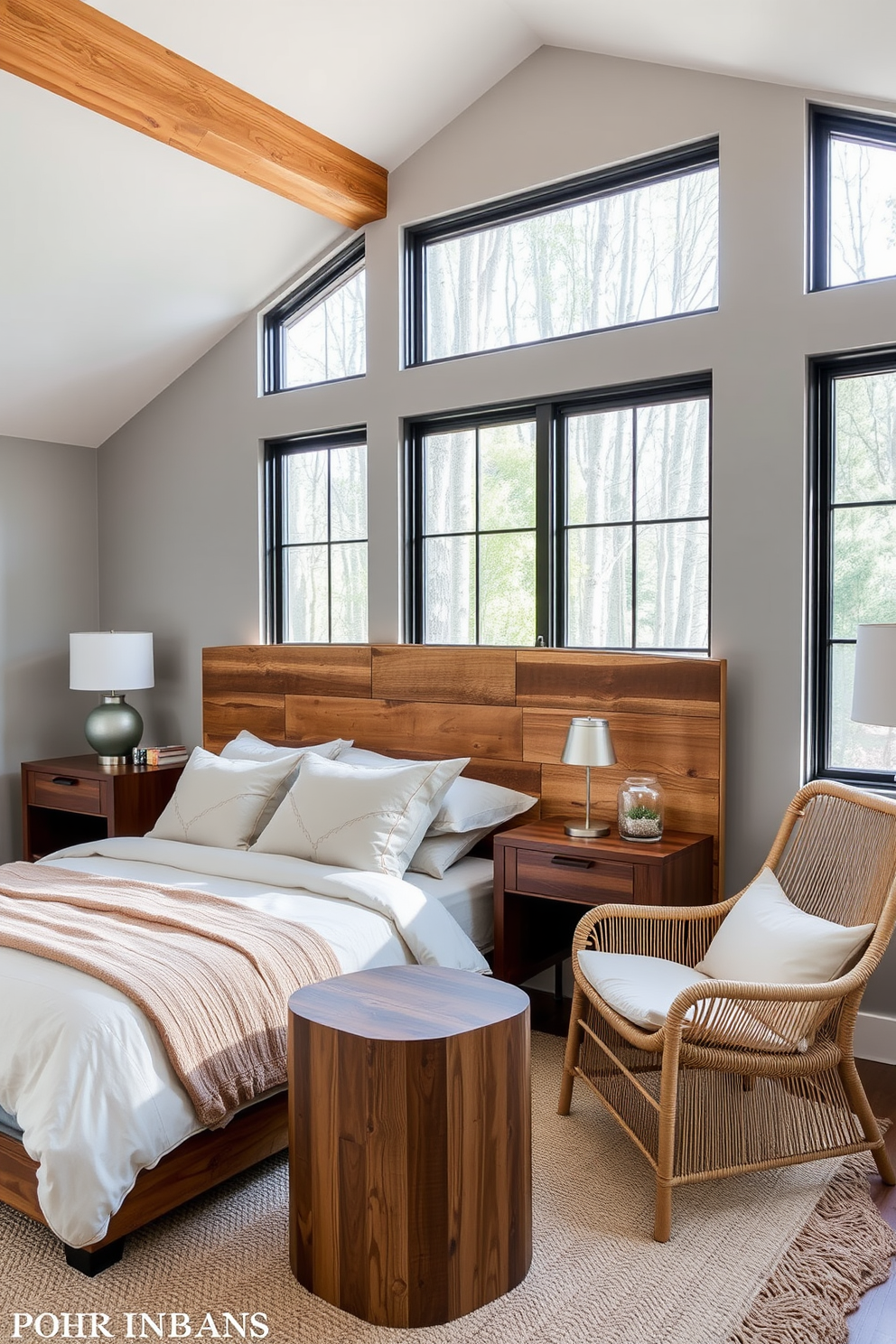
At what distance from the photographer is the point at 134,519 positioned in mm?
5055

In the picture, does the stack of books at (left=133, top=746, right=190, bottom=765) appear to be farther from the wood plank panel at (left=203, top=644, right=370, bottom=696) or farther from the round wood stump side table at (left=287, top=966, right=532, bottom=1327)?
the round wood stump side table at (left=287, top=966, right=532, bottom=1327)

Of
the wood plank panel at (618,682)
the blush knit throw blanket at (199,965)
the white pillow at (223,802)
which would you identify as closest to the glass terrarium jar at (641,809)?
the wood plank panel at (618,682)

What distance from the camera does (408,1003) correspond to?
218 centimetres

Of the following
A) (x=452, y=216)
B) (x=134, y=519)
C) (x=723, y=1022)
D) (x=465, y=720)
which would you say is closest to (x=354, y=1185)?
(x=723, y=1022)

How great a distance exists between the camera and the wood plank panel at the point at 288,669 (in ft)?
13.6

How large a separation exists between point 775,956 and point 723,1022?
264 millimetres

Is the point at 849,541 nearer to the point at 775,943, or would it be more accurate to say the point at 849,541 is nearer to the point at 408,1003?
the point at 775,943

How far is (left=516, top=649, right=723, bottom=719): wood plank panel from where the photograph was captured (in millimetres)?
3273

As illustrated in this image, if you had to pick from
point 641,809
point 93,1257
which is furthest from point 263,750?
point 93,1257

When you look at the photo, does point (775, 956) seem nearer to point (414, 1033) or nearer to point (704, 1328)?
point (704, 1328)

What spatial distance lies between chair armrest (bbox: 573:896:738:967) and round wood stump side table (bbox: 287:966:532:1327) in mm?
753

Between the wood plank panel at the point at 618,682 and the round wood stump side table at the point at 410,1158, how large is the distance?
1.46 metres

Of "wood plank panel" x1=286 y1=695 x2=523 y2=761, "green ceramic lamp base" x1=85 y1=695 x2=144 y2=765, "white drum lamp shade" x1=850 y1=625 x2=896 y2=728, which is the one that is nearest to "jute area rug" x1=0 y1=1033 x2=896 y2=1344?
"white drum lamp shade" x1=850 y1=625 x2=896 y2=728

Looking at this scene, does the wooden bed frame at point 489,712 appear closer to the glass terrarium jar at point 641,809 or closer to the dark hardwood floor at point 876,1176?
the glass terrarium jar at point 641,809
